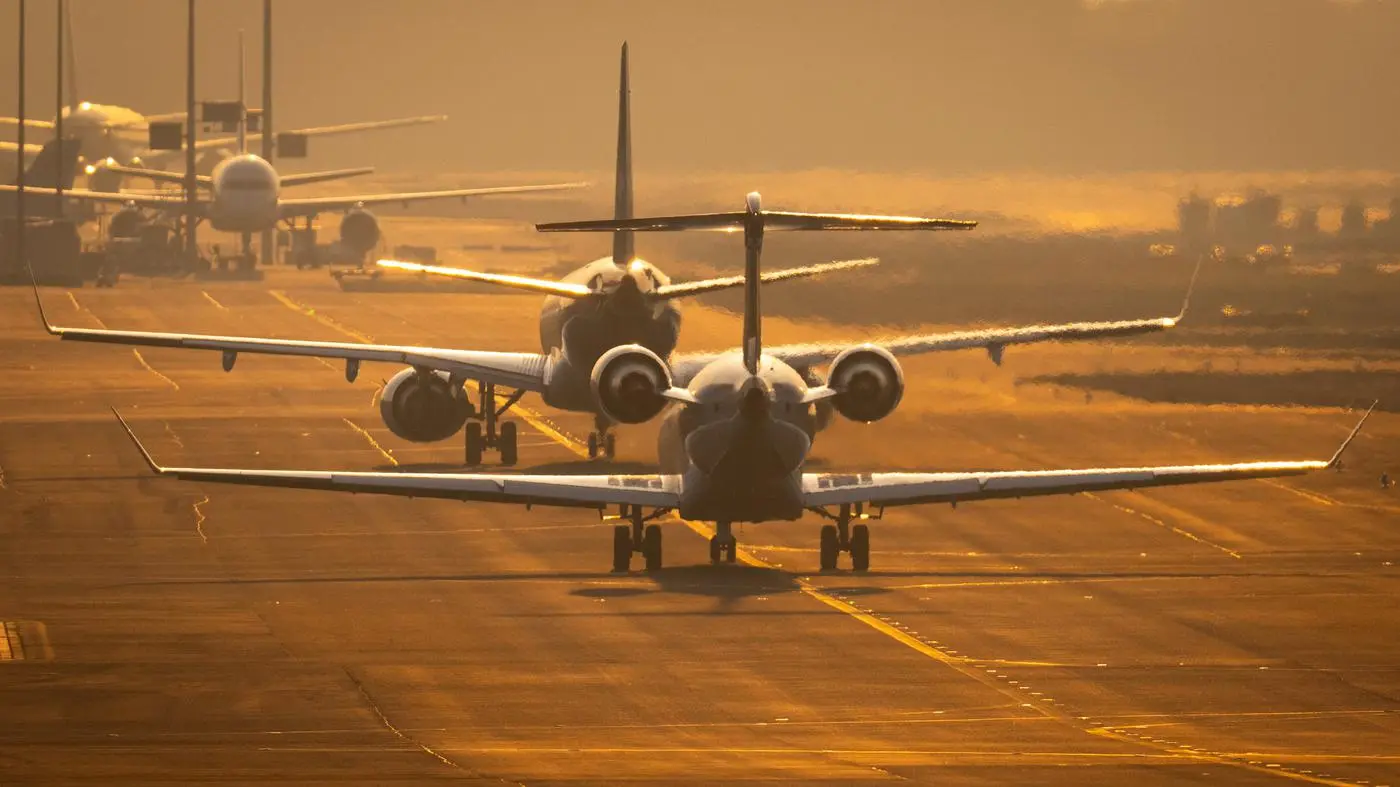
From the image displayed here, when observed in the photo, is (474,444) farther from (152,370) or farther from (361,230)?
(361,230)

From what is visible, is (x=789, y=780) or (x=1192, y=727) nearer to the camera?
(x=789, y=780)

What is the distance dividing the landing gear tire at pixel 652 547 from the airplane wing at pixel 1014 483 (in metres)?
2.78

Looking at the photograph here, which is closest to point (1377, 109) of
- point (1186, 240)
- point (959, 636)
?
point (1186, 240)

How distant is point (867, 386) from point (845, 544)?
3.43 metres

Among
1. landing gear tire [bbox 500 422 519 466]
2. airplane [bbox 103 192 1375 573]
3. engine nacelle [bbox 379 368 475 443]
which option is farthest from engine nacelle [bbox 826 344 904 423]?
engine nacelle [bbox 379 368 475 443]

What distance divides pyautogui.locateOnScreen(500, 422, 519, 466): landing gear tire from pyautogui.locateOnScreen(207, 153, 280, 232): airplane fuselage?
93.4 m

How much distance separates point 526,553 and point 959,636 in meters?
12.0

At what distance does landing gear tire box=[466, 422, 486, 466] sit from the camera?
69750 mm

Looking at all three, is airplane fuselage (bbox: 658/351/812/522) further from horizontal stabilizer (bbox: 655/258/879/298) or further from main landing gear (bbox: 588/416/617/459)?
main landing gear (bbox: 588/416/617/459)

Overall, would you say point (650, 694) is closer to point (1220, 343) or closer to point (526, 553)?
point (526, 553)

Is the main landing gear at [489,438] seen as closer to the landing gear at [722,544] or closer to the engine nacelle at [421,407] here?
the engine nacelle at [421,407]

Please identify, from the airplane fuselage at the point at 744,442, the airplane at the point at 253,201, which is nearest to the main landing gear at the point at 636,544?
the airplane fuselage at the point at 744,442

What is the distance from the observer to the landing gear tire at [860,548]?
2037 inches

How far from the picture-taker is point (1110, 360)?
→ 92688mm
